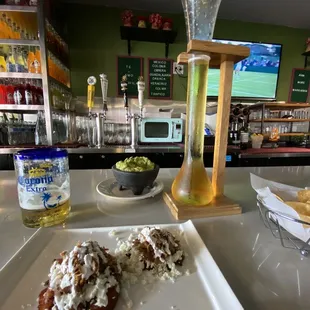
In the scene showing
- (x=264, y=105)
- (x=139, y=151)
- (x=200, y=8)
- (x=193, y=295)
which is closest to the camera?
(x=193, y=295)

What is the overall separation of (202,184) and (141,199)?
193 millimetres

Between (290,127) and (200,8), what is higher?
(200,8)

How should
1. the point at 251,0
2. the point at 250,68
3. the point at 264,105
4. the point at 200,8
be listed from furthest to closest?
the point at 250,68 < the point at 264,105 < the point at 251,0 < the point at 200,8

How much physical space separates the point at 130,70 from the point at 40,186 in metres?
2.19

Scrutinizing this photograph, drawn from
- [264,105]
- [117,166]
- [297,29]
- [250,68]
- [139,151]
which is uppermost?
[297,29]

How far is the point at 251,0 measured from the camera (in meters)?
2.04

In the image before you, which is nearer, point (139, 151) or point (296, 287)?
point (296, 287)

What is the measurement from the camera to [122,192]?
674mm

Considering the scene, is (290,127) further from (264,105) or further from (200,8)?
(200,8)

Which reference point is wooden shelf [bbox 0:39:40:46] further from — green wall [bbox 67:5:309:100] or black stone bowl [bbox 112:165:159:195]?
black stone bowl [bbox 112:165:159:195]

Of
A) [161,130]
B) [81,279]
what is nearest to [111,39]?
[161,130]

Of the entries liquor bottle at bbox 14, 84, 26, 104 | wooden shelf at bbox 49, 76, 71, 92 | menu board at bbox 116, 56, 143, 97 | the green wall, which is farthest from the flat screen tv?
liquor bottle at bbox 14, 84, 26, 104

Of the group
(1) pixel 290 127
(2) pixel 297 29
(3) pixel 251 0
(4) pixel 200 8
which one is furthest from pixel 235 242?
(2) pixel 297 29

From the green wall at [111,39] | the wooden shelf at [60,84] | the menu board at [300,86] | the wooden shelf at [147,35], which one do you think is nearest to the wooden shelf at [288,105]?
the menu board at [300,86]
